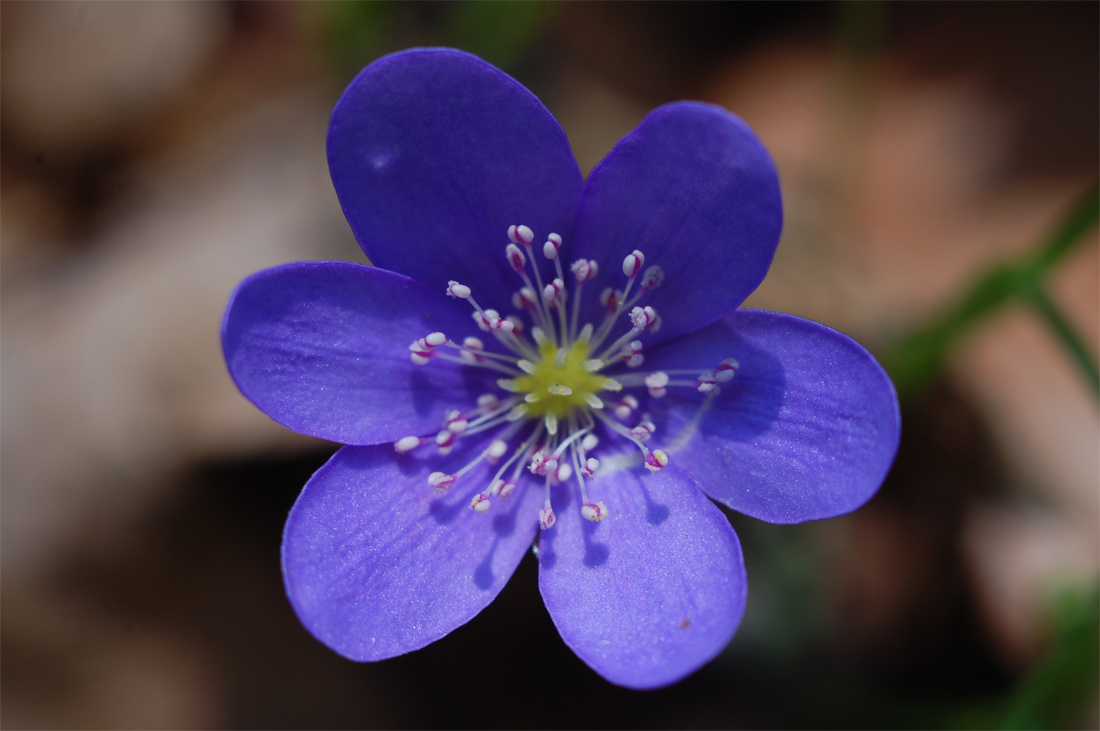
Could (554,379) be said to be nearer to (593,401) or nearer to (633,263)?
(593,401)

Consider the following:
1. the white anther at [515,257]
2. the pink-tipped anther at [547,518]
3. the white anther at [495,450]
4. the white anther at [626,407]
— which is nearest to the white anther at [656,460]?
the white anther at [626,407]

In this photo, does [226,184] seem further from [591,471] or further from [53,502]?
[591,471]

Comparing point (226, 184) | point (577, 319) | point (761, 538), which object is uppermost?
point (226, 184)

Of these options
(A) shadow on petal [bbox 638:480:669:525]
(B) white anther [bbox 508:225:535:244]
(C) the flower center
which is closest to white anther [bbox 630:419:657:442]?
(C) the flower center

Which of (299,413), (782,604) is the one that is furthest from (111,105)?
(782,604)

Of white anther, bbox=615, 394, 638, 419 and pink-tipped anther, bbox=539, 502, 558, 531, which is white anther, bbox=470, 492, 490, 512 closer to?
pink-tipped anther, bbox=539, 502, 558, 531

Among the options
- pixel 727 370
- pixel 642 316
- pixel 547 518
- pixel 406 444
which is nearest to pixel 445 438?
pixel 406 444

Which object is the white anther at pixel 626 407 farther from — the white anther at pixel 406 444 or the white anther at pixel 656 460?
the white anther at pixel 406 444
